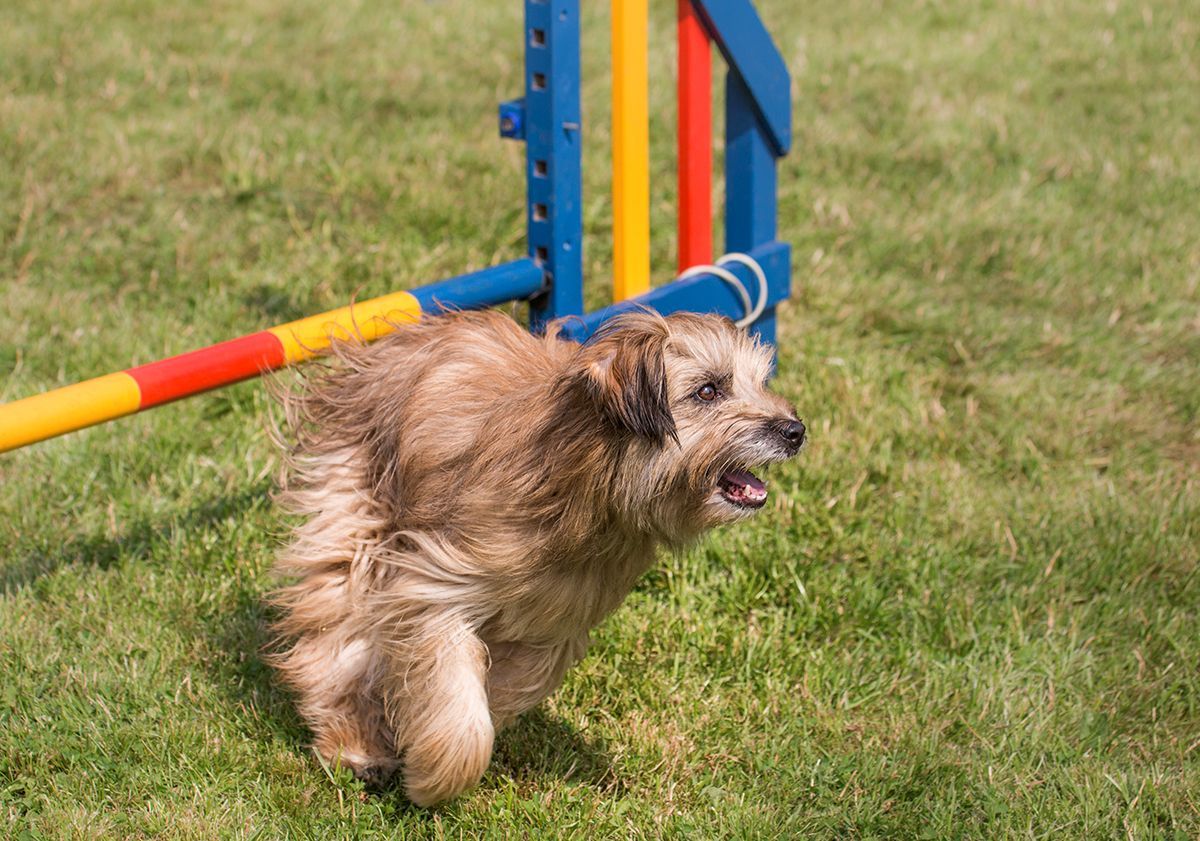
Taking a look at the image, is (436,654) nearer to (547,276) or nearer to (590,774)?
(590,774)

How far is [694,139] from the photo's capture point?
495 cm

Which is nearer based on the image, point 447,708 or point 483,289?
point 447,708

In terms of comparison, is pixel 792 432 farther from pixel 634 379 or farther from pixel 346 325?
pixel 346 325

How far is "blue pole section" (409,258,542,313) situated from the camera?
395cm

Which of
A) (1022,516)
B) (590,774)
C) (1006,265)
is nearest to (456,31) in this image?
(1006,265)

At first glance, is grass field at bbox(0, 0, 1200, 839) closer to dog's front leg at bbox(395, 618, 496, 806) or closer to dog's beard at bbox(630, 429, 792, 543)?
dog's front leg at bbox(395, 618, 496, 806)

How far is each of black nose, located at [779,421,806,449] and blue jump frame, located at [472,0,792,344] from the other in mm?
732

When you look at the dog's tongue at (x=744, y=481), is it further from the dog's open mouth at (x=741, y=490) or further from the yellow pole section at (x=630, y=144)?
the yellow pole section at (x=630, y=144)

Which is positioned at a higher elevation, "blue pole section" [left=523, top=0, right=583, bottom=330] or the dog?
"blue pole section" [left=523, top=0, right=583, bottom=330]

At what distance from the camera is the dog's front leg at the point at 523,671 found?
11.3ft

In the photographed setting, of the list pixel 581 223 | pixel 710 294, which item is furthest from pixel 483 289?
A: pixel 710 294

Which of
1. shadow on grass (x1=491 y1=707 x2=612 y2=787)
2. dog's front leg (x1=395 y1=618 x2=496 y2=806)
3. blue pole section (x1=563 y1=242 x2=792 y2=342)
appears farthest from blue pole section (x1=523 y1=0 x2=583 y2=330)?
dog's front leg (x1=395 y1=618 x2=496 y2=806)

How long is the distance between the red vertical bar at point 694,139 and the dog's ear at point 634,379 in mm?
2068

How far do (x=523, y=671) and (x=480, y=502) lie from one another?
1.64 feet
